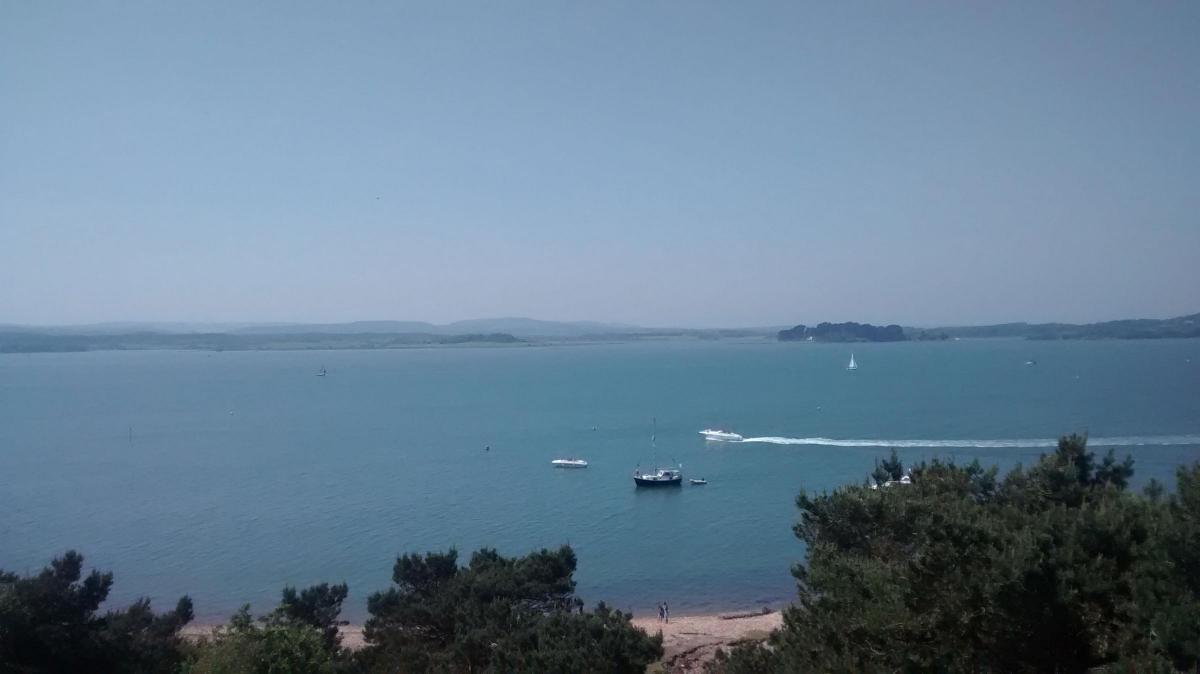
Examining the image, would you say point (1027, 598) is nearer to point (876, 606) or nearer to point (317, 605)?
point (876, 606)

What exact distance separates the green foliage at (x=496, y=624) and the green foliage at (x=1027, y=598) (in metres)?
2.52

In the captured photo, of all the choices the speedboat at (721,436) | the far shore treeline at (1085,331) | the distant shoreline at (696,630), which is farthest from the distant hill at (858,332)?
the distant shoreline at (696,630)

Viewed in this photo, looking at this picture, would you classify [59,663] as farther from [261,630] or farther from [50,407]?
[50,407]

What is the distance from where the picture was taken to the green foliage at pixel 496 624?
10016 millimetres

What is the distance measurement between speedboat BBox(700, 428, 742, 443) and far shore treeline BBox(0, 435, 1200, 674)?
3885cm

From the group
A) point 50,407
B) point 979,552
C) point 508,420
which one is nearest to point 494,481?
point 508,420

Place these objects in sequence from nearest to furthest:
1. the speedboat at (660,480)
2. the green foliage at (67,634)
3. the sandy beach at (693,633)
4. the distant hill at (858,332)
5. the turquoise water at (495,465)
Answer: the green foliage at (67,634), the sandy beach at (693,633), the turquoise water at (495,465), the speedboat at (660,480), the distant hill at (858,332)

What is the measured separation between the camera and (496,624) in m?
12.1

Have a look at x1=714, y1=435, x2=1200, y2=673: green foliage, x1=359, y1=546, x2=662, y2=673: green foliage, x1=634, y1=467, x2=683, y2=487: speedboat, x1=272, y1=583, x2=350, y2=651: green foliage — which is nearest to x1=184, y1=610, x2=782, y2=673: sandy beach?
x1=272, y1=583, x2=350, y2=651: green foliage

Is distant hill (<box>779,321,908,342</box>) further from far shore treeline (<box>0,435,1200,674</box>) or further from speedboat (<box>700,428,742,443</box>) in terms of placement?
far shore treeline (<box>0,435,1200,674</box>)

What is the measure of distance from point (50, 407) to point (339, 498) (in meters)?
56.6

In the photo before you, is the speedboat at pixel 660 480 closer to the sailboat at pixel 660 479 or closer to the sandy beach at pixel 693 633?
the sailboat at pixel 660 479

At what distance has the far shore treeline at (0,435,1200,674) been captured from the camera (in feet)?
20.1

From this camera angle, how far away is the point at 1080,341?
199m
